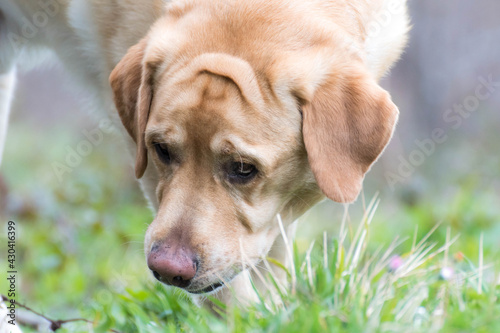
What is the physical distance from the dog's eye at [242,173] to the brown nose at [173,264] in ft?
1.23

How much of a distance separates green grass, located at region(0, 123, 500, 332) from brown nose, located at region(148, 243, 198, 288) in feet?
0.43

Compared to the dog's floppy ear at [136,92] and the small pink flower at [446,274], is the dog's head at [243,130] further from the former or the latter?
the small pink flower at [446,274]

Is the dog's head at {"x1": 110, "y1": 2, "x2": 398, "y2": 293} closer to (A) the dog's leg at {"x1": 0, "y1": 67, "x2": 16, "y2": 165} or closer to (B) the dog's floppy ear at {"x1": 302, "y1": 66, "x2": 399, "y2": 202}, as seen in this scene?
(B) the dog's floppy ear at {"x1": 302, "y1": 66, "x2": 399, "y2": 202}

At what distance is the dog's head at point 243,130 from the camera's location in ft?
9.27

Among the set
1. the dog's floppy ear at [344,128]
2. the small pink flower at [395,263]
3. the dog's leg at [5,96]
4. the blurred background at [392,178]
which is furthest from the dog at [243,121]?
the dog's leg at [5,96]

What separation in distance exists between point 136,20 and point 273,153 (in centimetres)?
113

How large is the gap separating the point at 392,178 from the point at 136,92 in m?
3.80

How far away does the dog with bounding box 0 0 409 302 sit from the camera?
2.83m

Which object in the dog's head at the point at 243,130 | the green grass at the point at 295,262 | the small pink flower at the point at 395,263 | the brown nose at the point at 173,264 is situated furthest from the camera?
the small pink flower at the point at 395,263

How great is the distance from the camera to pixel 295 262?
2.83 m

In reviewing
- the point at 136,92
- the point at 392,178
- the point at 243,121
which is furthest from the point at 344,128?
the point at 392,178

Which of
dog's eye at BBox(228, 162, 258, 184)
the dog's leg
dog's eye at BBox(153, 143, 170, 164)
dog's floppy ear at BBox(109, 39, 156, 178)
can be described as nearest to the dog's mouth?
dog's eye at BBox(228, 162, 258, 184)

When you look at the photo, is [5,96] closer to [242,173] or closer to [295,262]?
[242,173]

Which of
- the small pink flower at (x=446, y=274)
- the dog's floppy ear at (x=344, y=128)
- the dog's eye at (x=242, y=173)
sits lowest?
the dog's eye at (x=242, y=173)
